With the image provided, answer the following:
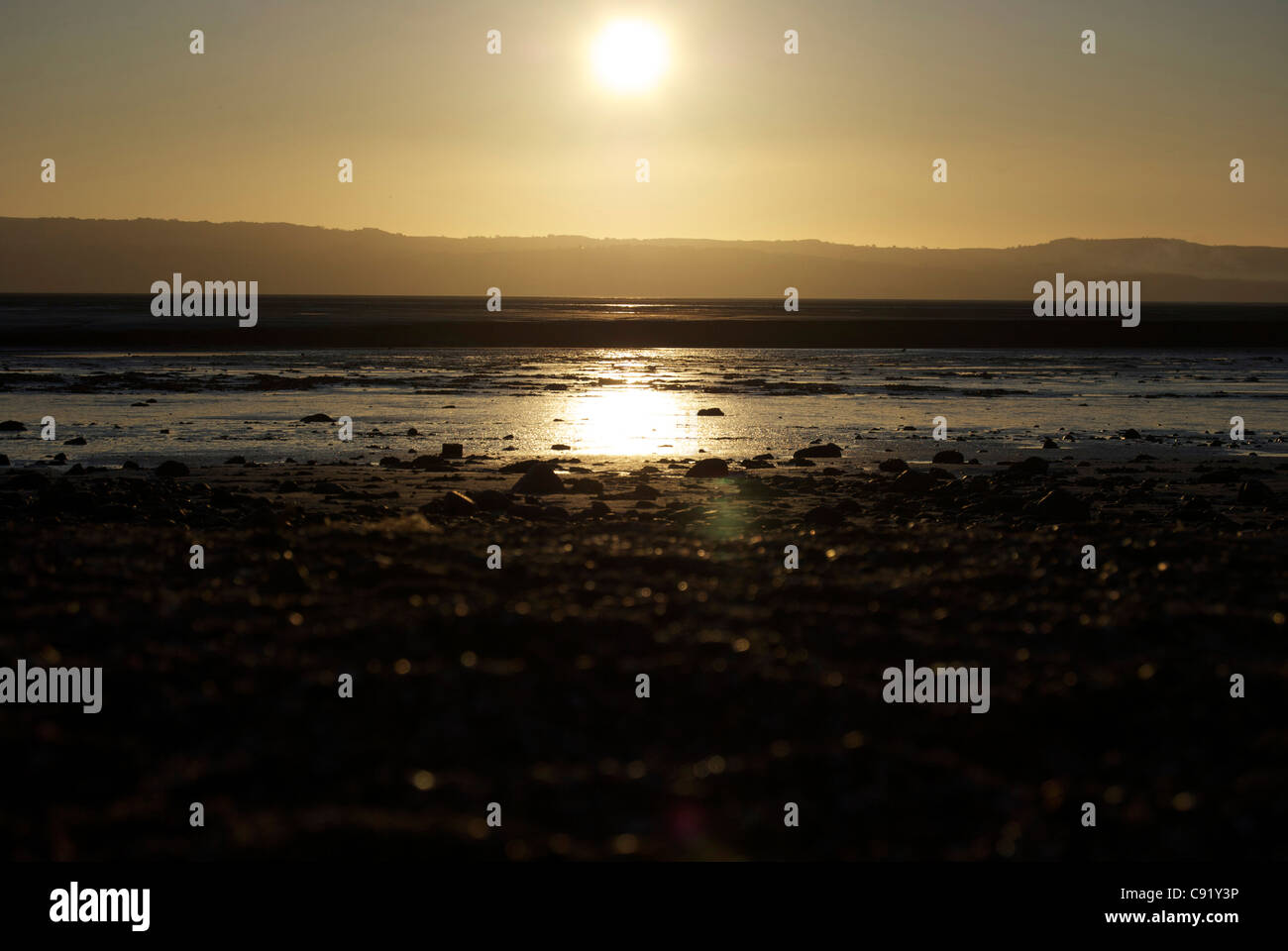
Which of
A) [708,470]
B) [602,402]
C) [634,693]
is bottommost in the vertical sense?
[634,693]

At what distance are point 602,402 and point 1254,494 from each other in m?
30.5

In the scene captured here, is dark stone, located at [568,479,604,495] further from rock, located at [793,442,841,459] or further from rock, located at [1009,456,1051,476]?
rock, located at [1009,456,1051,476]

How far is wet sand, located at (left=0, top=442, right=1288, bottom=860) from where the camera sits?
770 centimetres

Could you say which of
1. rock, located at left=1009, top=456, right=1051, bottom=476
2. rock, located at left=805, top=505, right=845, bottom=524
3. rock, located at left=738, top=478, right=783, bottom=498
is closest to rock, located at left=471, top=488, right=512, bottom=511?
rock, located at left=738, top=478, right=783, bottom=498

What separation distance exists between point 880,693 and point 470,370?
6226 cm

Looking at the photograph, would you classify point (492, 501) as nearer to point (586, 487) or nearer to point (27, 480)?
point (586, 487)

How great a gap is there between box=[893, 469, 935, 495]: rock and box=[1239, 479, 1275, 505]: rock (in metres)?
6.45

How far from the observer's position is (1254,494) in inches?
936

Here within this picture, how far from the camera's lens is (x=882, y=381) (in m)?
63.3

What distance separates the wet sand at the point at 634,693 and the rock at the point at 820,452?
14.4 m

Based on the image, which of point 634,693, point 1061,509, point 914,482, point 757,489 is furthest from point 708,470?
point 634,693
